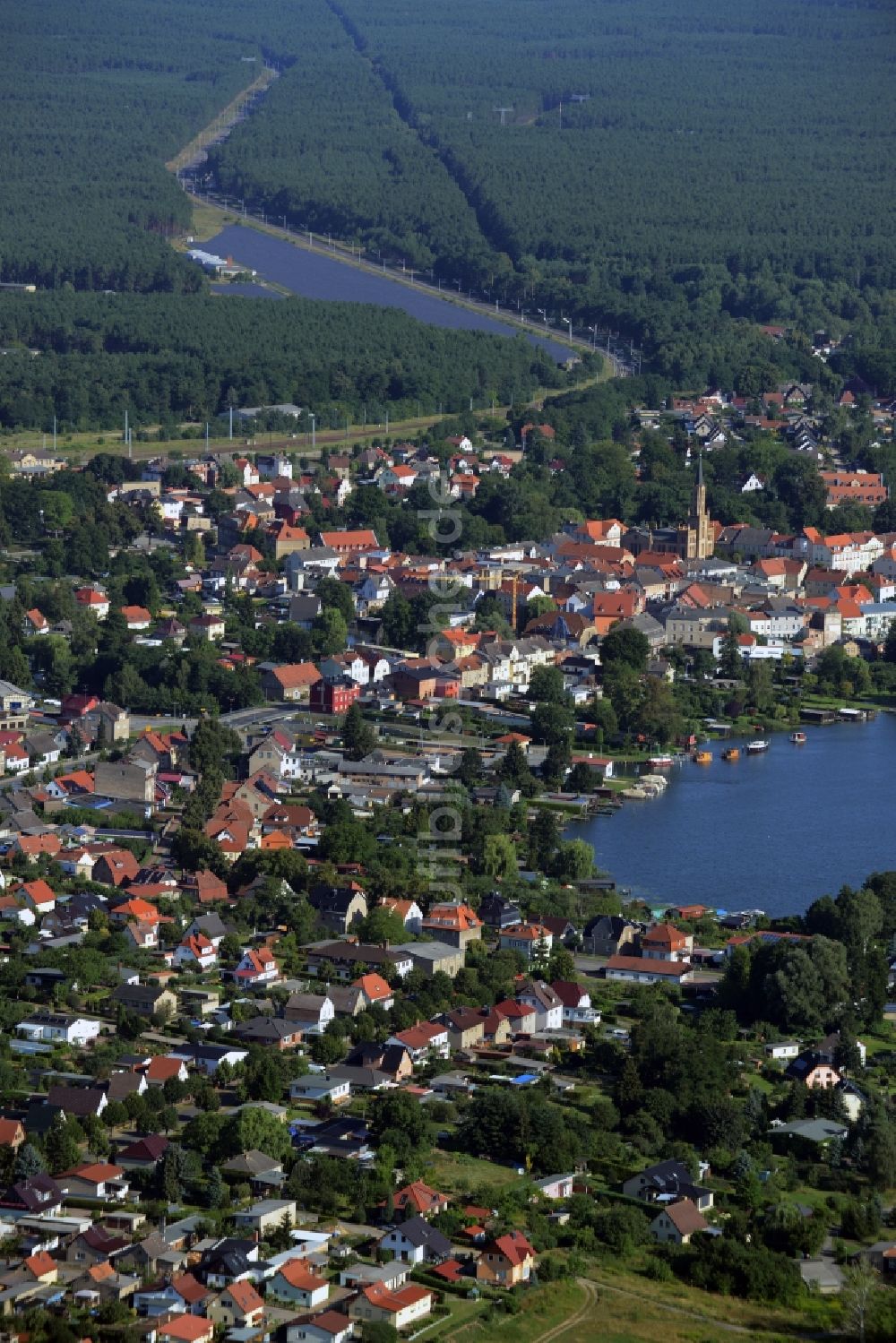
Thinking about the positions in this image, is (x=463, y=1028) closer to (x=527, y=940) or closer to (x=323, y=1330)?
(x=527, y=940)

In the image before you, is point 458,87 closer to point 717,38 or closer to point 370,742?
point 717,38

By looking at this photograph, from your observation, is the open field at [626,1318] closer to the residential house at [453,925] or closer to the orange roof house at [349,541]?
the residential house at [453,925]

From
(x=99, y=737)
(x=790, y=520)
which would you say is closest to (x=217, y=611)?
(x=99, y=737)

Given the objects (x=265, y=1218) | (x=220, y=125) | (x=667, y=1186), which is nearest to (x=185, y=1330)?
(x=265, y=1218)

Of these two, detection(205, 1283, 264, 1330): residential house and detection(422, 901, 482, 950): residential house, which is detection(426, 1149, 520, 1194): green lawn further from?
detection(422, 901, 482, 950): residential house

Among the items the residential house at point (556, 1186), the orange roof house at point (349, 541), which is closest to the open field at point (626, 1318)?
the residential house at point (556, 1186)

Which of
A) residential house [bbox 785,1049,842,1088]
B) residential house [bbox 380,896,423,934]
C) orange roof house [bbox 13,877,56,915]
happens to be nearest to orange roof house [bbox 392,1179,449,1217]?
residential house [bbox 785,1049,842,1088]
